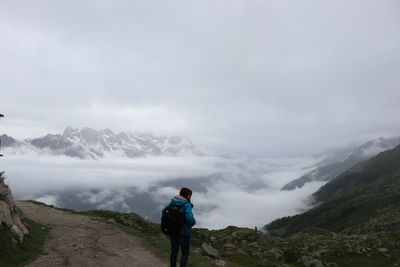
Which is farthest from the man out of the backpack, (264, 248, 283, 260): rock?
(264, 248, 283, 260): rock

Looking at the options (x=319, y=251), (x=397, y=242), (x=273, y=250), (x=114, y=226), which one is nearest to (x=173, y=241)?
(x=114, y=226)

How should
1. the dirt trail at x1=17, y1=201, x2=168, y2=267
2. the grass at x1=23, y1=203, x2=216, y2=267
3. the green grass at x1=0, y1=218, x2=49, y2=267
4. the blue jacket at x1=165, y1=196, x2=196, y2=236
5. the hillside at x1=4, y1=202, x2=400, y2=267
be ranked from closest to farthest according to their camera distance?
the blue jacket at x1=165, y1=196, x2=196, y2=236
the green grass at x1=0, y1=218, x2=49, y2=267
the dirt trail at x1=17, y1=201, x2=168, y2=267
the hillside at x1=4, y1=202, x2=400, y2=267
the grass at x1=23, y1=203, x2=216, y2=267

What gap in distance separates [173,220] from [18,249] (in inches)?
510

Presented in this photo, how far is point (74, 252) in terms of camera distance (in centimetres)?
2394

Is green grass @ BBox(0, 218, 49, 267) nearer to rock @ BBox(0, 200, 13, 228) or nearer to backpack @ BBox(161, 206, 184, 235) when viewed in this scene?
rock @ BBox(0, 200, 13, 228)

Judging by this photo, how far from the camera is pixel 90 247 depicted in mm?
26156

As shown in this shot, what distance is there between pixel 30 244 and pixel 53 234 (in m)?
5.87

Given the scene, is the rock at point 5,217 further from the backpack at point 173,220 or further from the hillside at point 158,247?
the backpack at point 173,220

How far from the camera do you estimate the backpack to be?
16.7 metres

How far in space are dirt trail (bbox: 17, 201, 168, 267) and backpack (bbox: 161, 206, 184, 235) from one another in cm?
717

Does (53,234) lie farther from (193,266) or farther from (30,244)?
(193,266)

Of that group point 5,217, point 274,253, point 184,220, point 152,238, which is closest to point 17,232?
point 5,217

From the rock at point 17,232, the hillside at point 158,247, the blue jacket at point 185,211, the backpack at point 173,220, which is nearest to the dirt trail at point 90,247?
the hillside at point 158,247

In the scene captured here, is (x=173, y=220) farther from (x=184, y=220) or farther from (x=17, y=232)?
(x=17, y=232)
